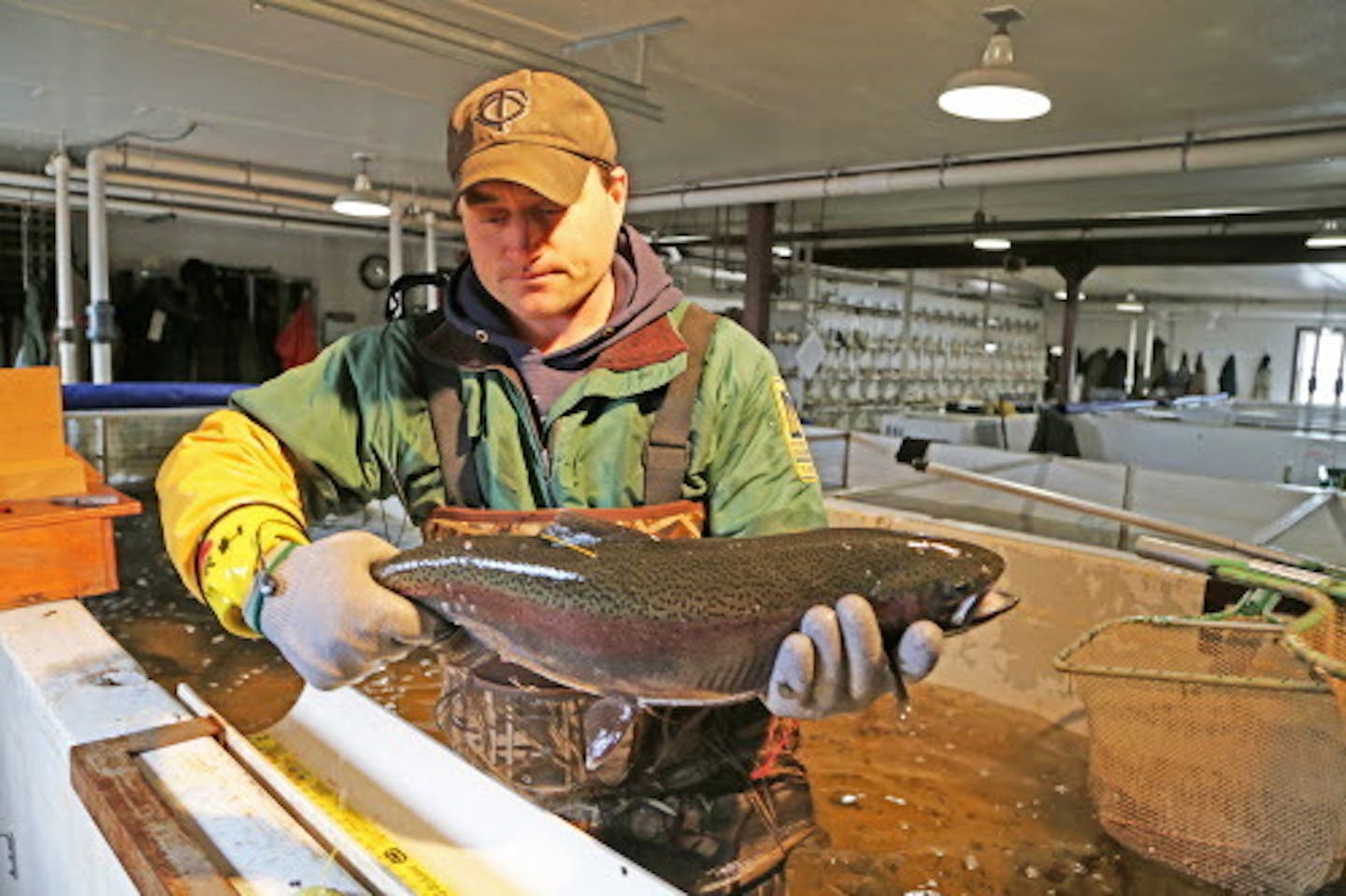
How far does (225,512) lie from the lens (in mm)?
1266

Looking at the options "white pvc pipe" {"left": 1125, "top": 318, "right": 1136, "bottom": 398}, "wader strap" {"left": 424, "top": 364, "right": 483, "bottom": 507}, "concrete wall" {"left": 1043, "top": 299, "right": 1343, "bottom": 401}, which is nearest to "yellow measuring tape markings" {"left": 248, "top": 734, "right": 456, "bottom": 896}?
"wader strap" {"left": 424, "top": 364, "right": 483, "bottom": 507}

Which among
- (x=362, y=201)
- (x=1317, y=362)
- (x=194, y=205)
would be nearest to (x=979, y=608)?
(x=362, y=201)

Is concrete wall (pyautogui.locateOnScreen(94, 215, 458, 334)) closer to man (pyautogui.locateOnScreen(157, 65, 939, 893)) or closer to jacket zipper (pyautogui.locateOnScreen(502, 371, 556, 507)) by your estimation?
man (pyautogui.locateOnScreen(157, 65, 939, 893))

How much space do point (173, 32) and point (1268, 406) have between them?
14.6 m

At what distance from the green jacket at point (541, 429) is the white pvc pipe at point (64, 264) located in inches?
→ 294

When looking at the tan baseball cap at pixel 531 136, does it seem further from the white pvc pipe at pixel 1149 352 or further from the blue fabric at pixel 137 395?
the white pvc pipe at pixel 1149 352

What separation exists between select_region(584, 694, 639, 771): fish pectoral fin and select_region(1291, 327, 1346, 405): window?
78.6 ft

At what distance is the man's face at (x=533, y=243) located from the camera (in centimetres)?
130

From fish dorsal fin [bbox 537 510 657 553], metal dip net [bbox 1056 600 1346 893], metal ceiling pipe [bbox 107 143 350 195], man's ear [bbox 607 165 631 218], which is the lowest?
metal dip net [bbox 1056 600 1346 893]

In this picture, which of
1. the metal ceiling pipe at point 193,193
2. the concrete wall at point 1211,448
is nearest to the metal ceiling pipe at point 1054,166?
the concrete wall at point 1211,448

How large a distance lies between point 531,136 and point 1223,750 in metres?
2.52

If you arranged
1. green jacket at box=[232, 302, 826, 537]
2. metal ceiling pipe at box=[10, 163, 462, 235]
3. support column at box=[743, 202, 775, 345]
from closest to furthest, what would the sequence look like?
green jacket at box=[232, 302, 826, 537] < metal ceiling pipe at box=[10, 163, 462, 235] < support column at box=[743, 202, 775, 345]

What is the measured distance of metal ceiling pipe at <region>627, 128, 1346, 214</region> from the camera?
540 cm

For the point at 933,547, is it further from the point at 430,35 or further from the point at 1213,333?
Answer: the point at 1213,333
